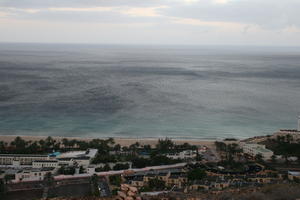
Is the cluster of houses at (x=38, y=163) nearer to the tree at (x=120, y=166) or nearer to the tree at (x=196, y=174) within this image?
the tree at (x=120, y=166)

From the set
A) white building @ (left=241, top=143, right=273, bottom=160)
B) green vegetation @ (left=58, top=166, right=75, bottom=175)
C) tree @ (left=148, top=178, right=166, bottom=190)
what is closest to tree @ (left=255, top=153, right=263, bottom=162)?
white building @ (left=241, top=143, right=273, bottom=160)

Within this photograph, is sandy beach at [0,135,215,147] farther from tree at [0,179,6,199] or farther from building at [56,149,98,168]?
tree at [0,179,6,199]

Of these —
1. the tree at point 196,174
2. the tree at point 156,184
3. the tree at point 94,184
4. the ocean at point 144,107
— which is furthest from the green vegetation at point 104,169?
the ocean at point 144,107

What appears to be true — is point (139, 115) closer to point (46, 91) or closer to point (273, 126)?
point (273, 126)

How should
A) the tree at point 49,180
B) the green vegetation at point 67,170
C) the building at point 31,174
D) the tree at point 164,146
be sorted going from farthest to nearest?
the tree at point 164,146 → the green vegetation at point 67,170 → the building at point 31,174 → the tree at point 49,180

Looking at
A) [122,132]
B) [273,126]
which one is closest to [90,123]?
[122,132]
